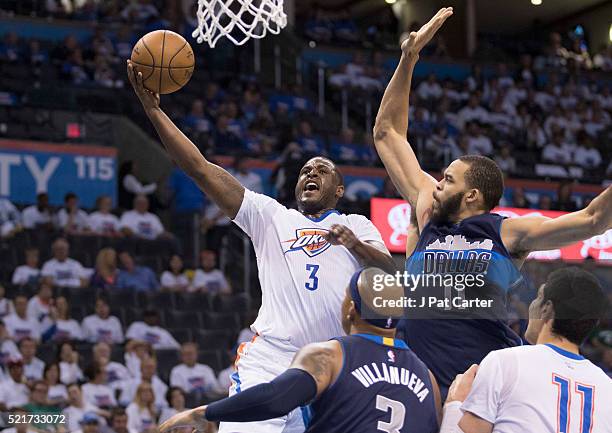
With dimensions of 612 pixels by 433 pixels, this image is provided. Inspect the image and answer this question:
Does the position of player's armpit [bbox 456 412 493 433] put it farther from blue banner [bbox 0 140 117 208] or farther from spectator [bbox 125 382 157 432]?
blue banner [bbox 0 140 117 208]

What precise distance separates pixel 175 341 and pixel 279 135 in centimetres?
574

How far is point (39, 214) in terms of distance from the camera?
1505cm

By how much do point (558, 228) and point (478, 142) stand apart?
15646 millimetres

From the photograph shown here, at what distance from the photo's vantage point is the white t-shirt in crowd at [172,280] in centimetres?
1452

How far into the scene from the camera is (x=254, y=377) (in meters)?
5.96

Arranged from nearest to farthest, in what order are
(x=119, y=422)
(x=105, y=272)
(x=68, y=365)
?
(x=119, y=422) → (x=68, y=365) → (x=105, y=272)

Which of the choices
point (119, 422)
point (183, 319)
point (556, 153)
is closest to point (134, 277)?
point (183, 319)

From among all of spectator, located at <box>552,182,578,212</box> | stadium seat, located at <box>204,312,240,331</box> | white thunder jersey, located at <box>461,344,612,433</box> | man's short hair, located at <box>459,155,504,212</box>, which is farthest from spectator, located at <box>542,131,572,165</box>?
white thunder jersey, located at <box>461,344,612,433</box>

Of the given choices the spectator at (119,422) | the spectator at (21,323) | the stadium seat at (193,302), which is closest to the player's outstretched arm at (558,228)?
the spectator at (119,422)

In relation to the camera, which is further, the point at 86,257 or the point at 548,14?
the point at 548,14

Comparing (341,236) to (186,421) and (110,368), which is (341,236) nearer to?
(186,421)

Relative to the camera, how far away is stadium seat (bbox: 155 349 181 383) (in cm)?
1304

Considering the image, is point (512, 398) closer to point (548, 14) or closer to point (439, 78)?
point (439, 78)

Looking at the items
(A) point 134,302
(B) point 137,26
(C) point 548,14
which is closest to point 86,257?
(A) point 134,302
